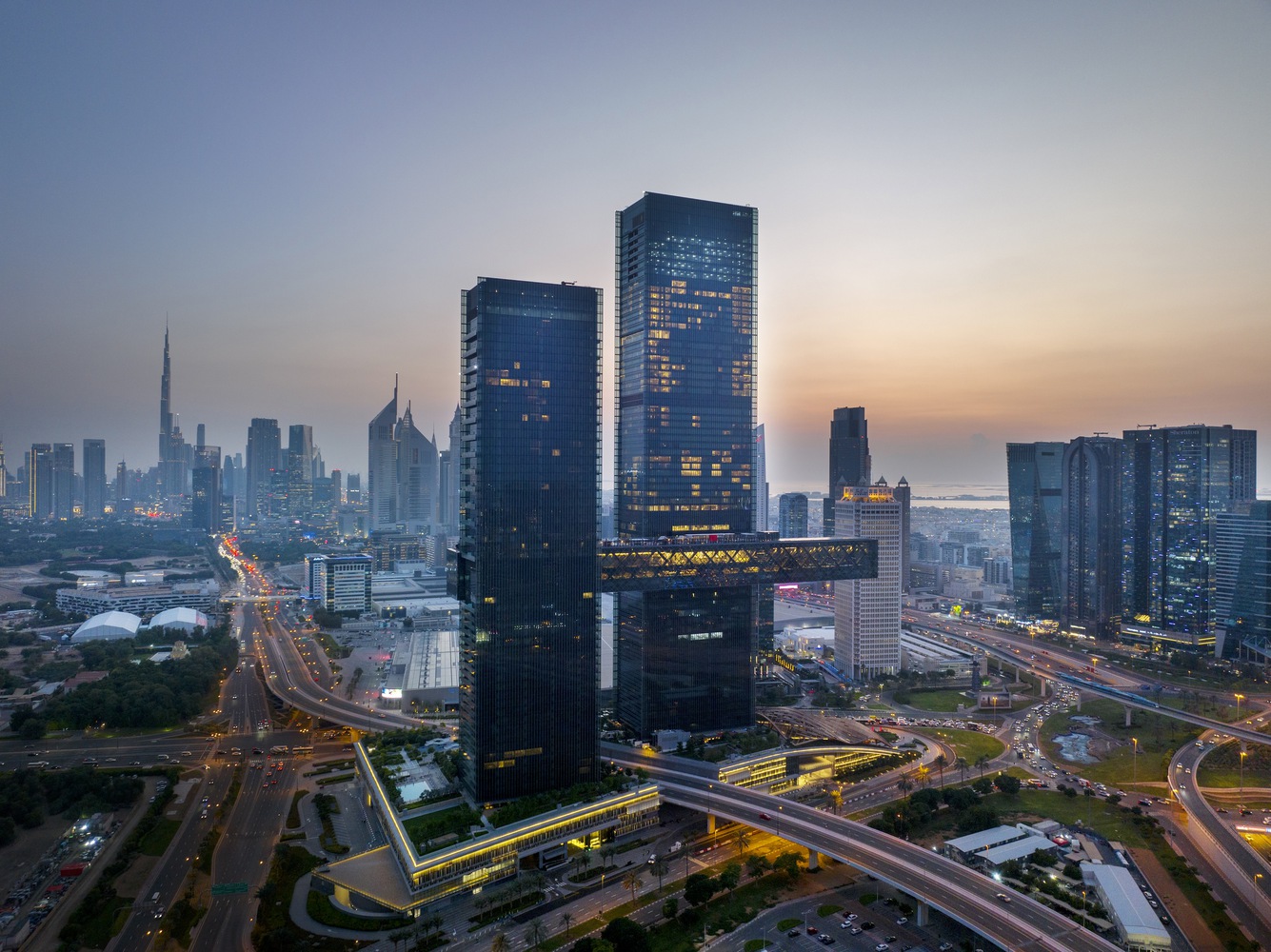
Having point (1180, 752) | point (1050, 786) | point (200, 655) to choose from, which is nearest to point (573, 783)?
point (1050, 786)

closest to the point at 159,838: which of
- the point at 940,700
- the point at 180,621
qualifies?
the point at 940,700

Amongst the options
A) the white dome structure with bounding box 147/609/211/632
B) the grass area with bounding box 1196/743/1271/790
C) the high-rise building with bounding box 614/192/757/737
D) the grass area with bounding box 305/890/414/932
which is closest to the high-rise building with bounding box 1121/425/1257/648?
the grass area with bounding box 1196/743/1271/790

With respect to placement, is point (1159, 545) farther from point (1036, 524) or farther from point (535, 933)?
point (535, 933)

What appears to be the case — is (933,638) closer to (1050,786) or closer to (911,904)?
(1050,786)

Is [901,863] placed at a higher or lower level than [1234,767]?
higher

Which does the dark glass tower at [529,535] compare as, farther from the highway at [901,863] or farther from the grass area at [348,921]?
the grass area at [348,921]

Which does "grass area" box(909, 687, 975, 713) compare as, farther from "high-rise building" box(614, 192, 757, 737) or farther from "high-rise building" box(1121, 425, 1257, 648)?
"high-rise building" box(1121, 425, 1257, 648)

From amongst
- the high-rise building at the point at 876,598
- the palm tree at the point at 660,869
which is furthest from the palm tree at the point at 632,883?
the high-rise building at the point at 876,598
